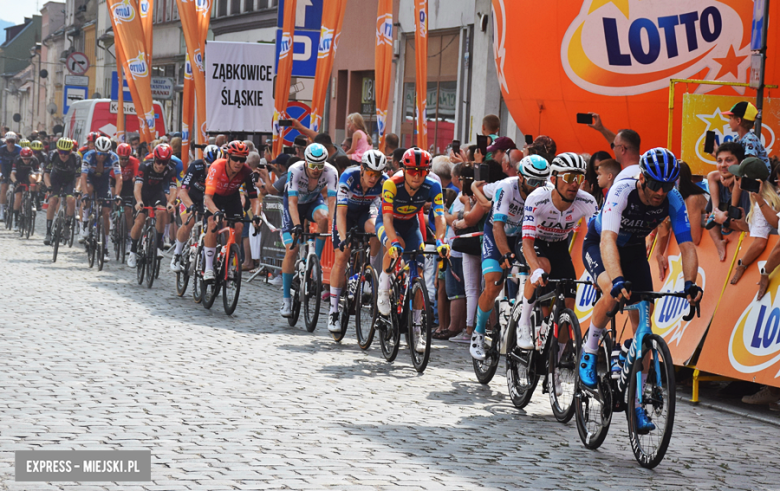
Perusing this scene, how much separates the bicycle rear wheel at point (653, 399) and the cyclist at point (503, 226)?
201 centimetres

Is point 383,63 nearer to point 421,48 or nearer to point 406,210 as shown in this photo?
point 421,48

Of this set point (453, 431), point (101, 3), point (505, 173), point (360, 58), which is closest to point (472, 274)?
point (505, 173)

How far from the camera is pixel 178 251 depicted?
15.0 metres

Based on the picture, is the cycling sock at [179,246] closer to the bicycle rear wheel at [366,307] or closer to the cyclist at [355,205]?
the cyclist at [355,205]

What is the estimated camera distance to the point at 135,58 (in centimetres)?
2383

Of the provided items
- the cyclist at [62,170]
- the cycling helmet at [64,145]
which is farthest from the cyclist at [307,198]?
the cycling helmet at [64,145]

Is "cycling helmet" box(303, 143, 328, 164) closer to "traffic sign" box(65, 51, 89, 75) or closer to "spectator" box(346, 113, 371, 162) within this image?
"spectator" box(346, 113, 371, 162)

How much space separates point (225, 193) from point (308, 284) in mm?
2312

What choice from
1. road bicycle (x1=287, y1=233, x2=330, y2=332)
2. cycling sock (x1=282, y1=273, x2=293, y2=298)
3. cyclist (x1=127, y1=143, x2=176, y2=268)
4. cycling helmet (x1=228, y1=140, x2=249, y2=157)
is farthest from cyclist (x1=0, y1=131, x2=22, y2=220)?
road bicycle (x1=287, y1=233, x2=330, y2=332)

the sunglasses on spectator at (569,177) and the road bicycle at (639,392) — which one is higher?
the sunglasses on spectator at (569,177)

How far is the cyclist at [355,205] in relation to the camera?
11094 mm

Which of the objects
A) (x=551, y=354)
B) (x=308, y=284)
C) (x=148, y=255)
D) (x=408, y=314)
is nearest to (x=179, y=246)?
(x=148, y=255)

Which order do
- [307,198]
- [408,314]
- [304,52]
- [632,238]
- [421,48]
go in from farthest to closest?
[304,52] < [421,48] < [307,198] < [408,314] < [632,238]

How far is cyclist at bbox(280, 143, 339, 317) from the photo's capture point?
1225cm
